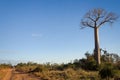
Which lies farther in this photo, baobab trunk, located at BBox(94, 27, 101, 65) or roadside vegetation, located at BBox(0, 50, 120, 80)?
baobab trunk, located at BBox(94, 27, 101, 65)

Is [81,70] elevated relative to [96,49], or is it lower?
lower

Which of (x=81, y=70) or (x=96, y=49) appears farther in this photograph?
(x=96, y=49)

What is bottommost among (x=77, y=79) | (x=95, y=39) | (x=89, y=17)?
(x=77, y=79)

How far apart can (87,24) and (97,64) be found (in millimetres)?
5651

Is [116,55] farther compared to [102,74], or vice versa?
[116,55]

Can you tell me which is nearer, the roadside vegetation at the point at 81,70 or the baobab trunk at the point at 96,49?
the roadside vegetation at the point at 81,70

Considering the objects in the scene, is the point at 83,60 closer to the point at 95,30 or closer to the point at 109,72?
the point at 95,30

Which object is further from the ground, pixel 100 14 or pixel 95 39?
pixel 100 14

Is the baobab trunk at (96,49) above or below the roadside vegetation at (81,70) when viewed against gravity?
above

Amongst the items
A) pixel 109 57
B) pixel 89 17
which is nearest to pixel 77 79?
pixel 89 17

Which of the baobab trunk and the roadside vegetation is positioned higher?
the baobab trunk

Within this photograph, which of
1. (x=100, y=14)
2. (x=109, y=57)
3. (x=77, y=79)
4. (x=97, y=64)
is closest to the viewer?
(x=77, y=79)

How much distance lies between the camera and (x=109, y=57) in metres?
42.1

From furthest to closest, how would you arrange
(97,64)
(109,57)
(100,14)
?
1. (109,57)
2. (100,14)
3. (97,64)
